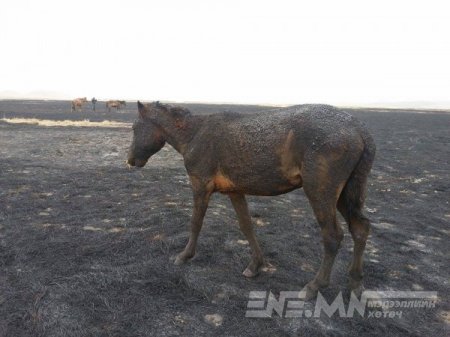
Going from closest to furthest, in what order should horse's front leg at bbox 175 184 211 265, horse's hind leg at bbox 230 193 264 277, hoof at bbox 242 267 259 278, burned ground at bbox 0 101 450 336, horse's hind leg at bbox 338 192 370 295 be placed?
burned ground at bbox 0 101 450 336 < horse's hind leg at bbox 338 192 370 295 < horse's front leg at bbox 175 184 211 265 < hoof at bbox 242 267 259 278 < horse's hind leg at bbox 230 193 264 277

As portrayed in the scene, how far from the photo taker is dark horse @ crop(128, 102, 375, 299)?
452cm

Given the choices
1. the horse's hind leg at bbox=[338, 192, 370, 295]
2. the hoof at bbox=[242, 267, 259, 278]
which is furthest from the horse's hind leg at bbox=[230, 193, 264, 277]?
the horse's hind leg at bbox=[338, 192, 370, 295]

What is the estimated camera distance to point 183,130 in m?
5.77

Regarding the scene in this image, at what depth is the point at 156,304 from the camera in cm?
468

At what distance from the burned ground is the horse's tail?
4.11ft

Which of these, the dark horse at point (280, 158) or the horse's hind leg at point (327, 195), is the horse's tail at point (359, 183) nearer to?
the dark horse at point (280, 158)

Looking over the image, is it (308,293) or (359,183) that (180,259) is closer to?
(308,293)

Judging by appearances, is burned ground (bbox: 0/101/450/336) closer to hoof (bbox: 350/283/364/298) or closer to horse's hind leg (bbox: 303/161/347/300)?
hoof (bbox: 350/283/364/298)

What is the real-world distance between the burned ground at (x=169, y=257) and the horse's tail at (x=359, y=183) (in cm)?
125

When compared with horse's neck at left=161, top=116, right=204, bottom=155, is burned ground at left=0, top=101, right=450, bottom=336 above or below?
below

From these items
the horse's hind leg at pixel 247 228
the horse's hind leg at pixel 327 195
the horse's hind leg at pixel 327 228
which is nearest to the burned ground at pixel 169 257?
the horse's hind leg at pixel 247 228

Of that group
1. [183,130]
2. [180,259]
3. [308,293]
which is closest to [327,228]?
[308,293]

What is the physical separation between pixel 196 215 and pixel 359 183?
241 cm

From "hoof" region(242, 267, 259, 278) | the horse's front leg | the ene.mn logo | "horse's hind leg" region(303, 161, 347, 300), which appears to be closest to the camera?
"horse's hind leg" region(303, 161, 347, 300)
